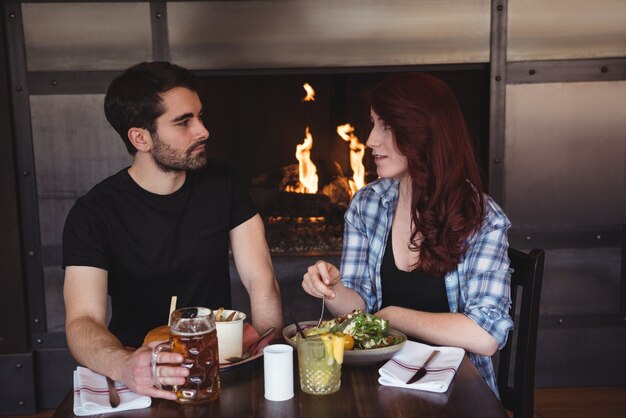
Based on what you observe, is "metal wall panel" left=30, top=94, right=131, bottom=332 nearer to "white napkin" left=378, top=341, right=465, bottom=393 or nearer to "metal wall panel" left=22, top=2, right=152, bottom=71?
"metal wall panel" left=22, top=2, right=152, bottom=71

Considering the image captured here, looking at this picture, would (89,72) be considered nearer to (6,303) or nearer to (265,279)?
(6,303)

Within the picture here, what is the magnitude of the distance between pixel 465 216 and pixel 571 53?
143 centimetres

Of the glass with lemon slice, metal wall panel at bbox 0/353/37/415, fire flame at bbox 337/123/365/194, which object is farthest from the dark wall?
the glass with lemon slice

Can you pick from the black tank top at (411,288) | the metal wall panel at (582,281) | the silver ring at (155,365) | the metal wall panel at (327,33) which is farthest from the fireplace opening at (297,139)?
the silver ring at (155,365)

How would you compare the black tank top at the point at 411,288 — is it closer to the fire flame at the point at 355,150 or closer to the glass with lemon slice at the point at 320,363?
the glass with lemon slice at the point at 320,363

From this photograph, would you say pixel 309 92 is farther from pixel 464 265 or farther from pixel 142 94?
pixel 464 265

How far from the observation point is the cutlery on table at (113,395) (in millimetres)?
1111

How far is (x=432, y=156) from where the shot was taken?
1.61m

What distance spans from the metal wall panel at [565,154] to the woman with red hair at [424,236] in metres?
1.12

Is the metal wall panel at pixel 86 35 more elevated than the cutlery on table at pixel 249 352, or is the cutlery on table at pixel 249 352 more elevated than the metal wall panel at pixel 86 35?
the metal wall panel at pixel 86 35

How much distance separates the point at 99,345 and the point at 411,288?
77cm

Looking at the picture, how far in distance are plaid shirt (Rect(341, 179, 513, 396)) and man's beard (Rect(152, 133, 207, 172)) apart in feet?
1.51

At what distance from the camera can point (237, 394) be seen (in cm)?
115

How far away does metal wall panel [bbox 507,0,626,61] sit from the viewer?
260cm
